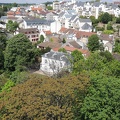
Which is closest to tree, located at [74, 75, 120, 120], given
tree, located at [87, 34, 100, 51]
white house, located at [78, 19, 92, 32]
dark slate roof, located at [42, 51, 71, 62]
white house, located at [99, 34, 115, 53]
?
dark slate roof, located at [42, 51, 71, 62]

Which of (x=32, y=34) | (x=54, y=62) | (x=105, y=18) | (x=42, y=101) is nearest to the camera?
(x=42, y=101)

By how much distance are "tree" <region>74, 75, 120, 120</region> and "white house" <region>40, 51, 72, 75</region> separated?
1509 cm

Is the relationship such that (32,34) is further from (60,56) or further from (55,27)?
(60,56)

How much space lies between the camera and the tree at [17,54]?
31.8 m

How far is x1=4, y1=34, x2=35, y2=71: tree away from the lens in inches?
1250

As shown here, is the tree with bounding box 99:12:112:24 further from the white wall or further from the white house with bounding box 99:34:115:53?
the white house with bounding box 99:34:115:53

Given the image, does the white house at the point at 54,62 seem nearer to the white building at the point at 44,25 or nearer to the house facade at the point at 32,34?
the house facade at the point at 32,34

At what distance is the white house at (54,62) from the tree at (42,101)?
16.0m

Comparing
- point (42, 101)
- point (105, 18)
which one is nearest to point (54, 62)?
point (42, 101)

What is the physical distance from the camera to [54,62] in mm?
32125

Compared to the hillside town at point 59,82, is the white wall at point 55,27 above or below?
above

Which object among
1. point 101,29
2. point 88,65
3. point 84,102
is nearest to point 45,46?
point 88,65

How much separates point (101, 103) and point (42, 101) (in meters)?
4.27

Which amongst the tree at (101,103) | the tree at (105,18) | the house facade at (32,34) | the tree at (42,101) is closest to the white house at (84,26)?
the tree at (105,18)
